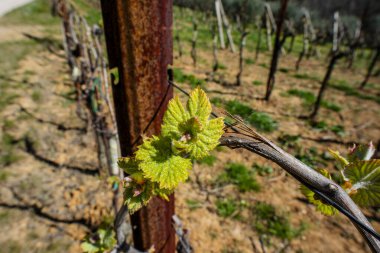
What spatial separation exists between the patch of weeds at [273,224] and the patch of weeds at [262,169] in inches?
27.2

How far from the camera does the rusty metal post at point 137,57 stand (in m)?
0.71

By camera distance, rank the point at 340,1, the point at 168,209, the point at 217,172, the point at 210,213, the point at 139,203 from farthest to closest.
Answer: the point at 340,1
the point at 217,172
the point at 210,213
the point at 168,209
the point at 139,203

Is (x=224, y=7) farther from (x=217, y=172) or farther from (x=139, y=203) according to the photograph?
(x=139, y=203)

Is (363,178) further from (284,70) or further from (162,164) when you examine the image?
(284,70)

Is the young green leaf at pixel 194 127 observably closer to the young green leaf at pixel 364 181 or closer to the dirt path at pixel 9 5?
the young green leaf at pixel 364 181

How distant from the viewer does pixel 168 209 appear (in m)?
1.16

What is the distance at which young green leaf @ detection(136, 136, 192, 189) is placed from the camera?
2.02ft

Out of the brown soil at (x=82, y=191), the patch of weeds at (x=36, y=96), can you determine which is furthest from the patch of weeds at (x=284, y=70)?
the patch of weeds at (x=36, y=96)

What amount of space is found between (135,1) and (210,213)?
288cm

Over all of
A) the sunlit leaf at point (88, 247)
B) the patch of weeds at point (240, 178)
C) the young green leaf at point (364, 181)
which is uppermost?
the young green leaf at point (364, 181)

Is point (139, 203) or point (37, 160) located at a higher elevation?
point (139, 203)

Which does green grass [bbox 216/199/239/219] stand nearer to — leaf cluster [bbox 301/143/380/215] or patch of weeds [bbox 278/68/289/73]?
leaf cluster [bbox 301/143/380/215]

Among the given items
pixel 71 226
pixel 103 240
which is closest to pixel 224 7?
pixel 71 226

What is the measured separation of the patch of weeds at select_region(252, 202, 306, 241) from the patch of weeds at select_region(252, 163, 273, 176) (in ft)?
2.27
